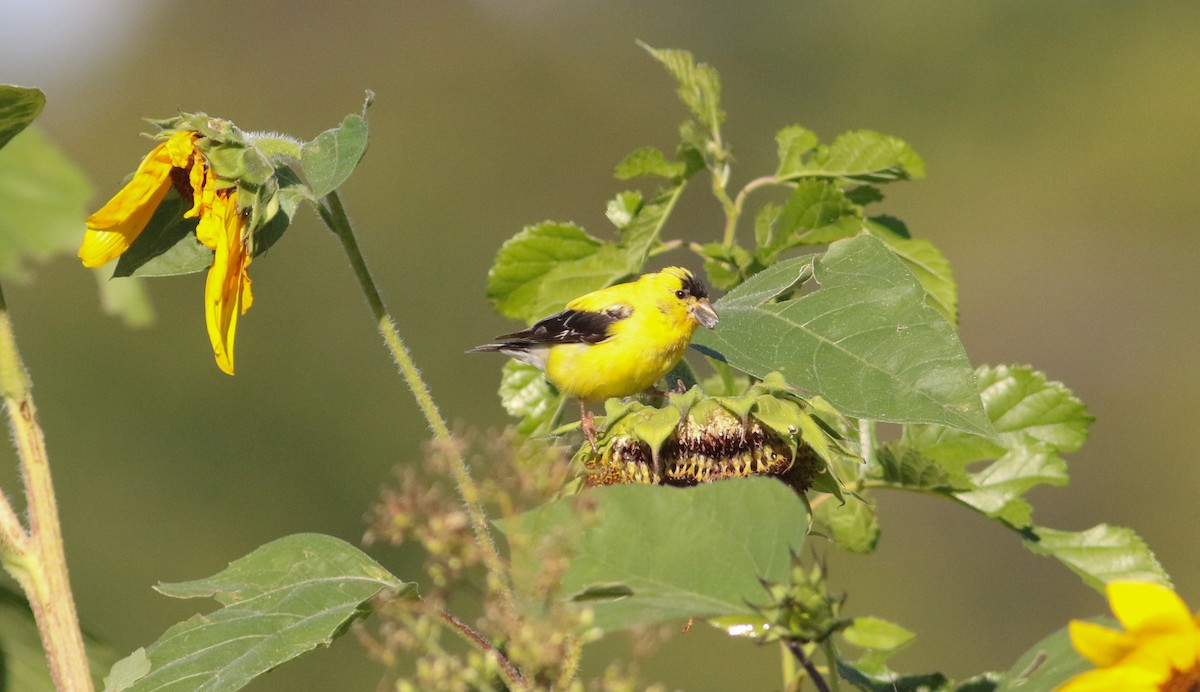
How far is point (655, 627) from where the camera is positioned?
0.55 metres

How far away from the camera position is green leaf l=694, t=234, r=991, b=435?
2.56ft

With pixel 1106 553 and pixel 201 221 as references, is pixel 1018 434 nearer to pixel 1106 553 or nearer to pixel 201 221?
pixel 1106 553

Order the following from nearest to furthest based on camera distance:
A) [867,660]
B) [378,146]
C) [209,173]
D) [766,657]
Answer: [209,173], [867,660], [766,657], [378,146]

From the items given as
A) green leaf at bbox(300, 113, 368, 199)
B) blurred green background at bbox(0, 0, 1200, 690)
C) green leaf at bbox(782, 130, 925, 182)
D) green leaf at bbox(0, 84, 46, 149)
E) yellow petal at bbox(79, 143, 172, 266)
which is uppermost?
green leaf at bbox(0, 84, 46, 149)

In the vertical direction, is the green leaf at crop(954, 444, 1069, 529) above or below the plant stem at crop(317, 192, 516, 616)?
below

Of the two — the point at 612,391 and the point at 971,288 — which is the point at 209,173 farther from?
the point at 971,288

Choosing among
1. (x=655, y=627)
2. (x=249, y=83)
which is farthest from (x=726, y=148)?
(x=249, y=83)

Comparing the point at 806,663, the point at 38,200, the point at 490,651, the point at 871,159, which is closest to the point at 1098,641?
the point at 806,663

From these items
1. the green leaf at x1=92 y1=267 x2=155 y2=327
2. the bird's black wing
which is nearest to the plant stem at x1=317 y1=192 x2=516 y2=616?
the green leaf at x1=92 y1=267 x2=155 y2=327

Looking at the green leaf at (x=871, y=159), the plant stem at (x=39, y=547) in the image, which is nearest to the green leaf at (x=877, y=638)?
the green leaf at (x=871, y=159)

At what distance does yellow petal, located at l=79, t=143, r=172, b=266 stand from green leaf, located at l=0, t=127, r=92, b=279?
709mm

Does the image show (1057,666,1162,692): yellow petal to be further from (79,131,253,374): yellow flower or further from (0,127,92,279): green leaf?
(0,127,92,279): green leaf

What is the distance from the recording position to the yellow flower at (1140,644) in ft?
1.57

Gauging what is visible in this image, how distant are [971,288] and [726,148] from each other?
887 cm
